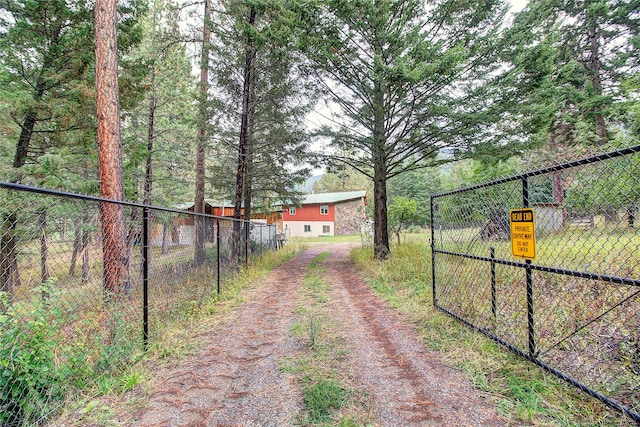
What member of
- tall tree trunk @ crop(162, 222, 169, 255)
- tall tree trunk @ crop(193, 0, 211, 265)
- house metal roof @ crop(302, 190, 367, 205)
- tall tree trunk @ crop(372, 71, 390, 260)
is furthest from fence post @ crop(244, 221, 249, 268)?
house metal roof @ crop(302, 190, 367, 205)

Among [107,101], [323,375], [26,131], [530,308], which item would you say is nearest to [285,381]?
[323,375]

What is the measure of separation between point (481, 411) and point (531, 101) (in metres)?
7.60

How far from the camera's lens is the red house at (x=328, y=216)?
28484mm

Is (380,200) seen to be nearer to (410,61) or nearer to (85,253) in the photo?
(410,61)

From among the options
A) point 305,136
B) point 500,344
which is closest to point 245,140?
point 305,136

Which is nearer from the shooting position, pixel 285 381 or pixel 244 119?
pixel 285 381

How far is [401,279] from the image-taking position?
620 cm

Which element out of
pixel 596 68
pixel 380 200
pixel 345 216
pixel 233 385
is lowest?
pixel 233 385

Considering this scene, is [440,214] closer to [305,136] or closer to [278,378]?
[278,378]

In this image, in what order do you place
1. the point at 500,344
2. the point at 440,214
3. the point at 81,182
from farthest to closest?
1. the point at 81,182
2. the point at 440,214
3. the point at 500,344

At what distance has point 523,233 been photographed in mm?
2588

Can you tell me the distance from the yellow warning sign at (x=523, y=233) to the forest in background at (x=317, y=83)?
2.79 ft

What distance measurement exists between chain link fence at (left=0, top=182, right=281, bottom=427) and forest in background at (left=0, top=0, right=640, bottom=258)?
2249 millimetres

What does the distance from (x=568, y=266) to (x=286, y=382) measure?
9.88ft
